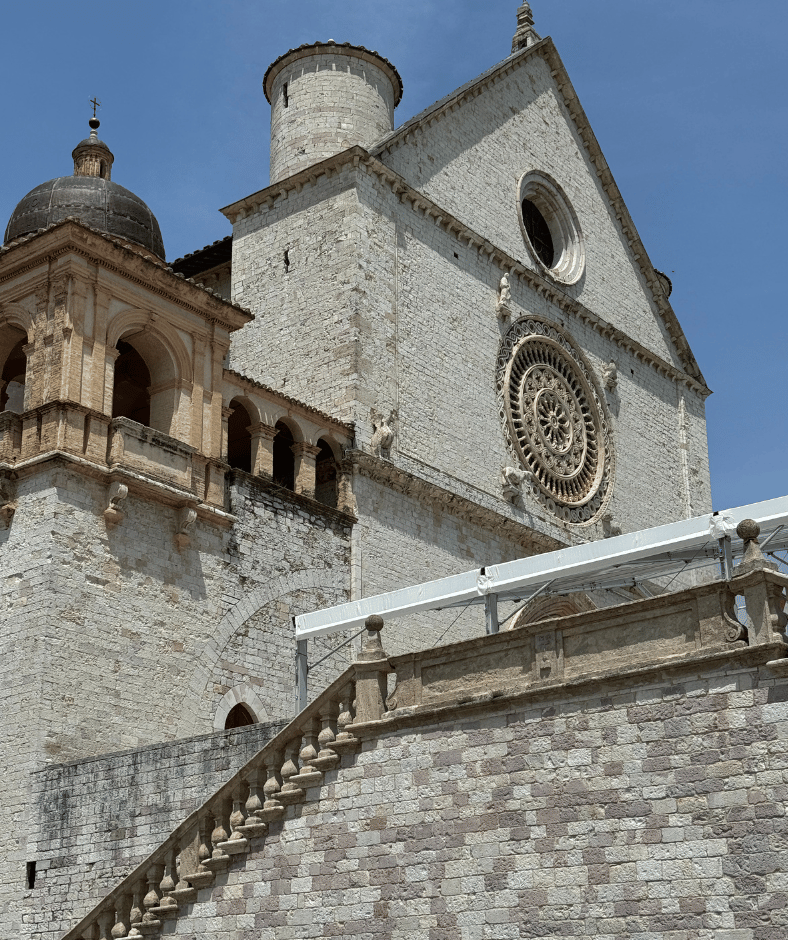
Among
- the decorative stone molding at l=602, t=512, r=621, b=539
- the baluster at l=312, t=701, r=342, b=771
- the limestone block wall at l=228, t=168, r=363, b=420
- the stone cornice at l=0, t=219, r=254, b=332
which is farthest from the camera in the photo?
the decorative stone molding at l=602, t=512, r=621, b=539

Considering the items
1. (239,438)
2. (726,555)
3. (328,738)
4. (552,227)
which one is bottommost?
(328,738)

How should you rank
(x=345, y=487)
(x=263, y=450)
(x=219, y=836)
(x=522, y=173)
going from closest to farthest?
1. (x=219, y=836)
2. (x=263, y=450)
3. (x=345, y=487)
4. (x=522, y=173)

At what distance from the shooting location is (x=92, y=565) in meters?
16.1

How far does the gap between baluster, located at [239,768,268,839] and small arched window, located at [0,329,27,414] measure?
7364 mm

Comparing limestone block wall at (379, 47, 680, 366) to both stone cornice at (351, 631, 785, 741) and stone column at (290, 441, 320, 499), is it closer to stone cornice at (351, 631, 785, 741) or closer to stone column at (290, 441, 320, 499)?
stone column at (290, 441, 320, 499)

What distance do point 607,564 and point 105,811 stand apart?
6.33 meters

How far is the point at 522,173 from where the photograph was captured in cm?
2655

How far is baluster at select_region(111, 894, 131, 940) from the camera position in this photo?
13031 millimetres

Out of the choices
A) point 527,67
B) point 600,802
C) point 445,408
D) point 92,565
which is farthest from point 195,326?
point 527,67

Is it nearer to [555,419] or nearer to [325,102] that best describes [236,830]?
[555,419]

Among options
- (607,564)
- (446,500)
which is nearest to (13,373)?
(446,500)

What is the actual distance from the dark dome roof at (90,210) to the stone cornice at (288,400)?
95.8 inches

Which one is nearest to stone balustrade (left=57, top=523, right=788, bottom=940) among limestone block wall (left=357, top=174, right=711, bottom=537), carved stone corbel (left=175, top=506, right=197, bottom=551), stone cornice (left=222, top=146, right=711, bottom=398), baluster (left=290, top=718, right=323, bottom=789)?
baluster (left=290, top=718, right=323, bottom=789)

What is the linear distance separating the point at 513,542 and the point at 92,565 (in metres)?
9.13
